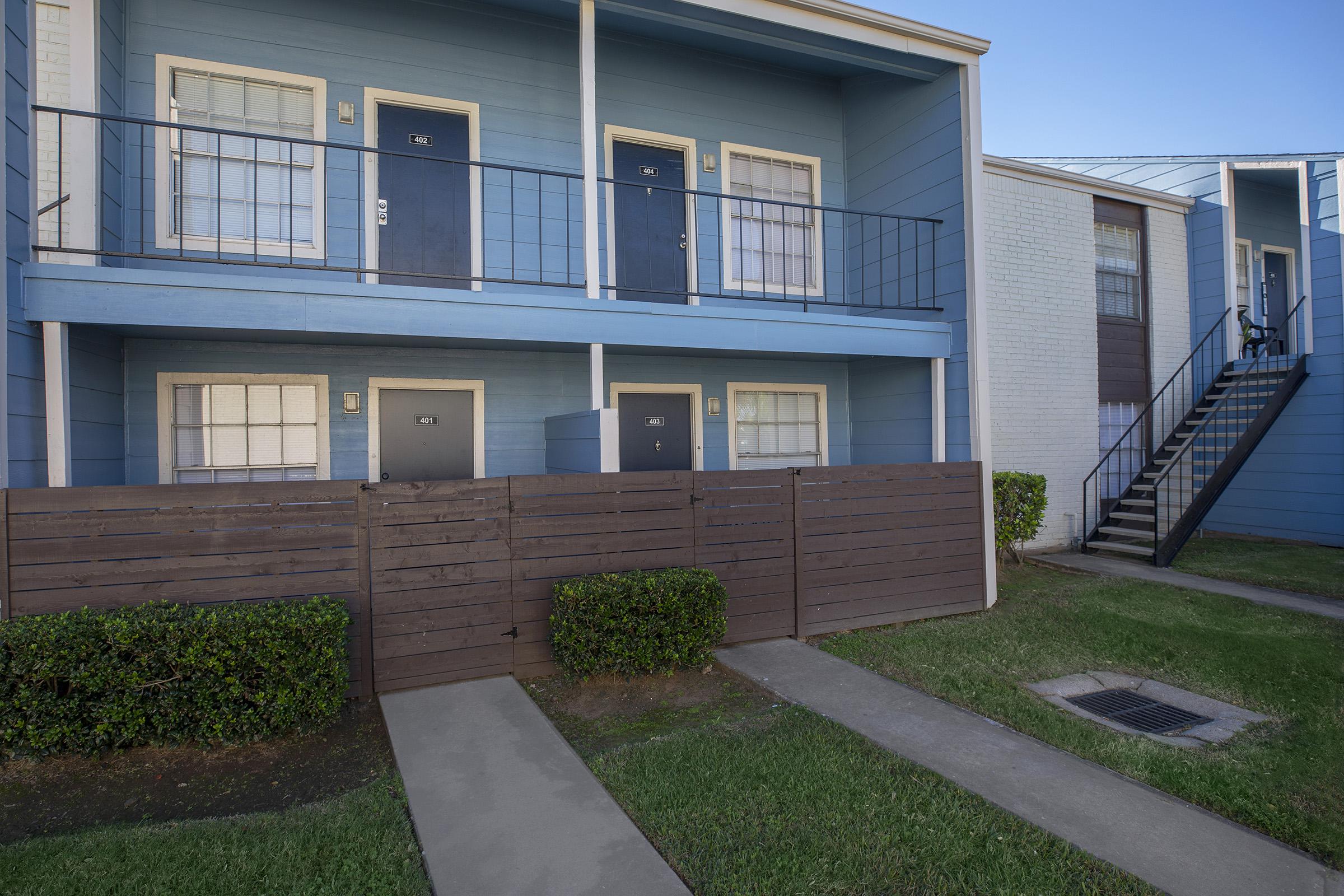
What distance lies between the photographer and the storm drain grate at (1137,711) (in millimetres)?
4645

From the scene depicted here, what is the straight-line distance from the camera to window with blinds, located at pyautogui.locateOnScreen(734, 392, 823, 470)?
344 inches

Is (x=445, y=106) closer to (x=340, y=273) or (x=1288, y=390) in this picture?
(x=340, y=273)

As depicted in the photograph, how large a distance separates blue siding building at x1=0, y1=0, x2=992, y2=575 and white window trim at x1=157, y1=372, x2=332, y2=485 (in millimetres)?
25

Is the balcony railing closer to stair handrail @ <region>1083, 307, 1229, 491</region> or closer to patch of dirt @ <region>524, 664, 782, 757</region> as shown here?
patch of dirt @ <region>524, 664, 782, 757</region>

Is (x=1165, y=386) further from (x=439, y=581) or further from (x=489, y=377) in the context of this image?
(x=439, y=581)

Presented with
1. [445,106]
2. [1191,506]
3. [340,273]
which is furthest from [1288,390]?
[340,273]

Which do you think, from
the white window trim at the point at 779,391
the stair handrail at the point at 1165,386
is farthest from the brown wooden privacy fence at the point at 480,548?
the stair handrail at the point at 1165,386

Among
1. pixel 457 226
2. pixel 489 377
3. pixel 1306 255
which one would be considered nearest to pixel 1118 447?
pixel 1306 255

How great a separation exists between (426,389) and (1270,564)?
10.1 metres

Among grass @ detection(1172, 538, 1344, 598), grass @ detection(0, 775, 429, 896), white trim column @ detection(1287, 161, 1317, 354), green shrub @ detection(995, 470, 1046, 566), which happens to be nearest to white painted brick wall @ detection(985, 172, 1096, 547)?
green shrub @ detection(995, 470, 1046, 566)

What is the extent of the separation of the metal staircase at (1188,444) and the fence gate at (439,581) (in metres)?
8.18

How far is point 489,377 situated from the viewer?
7473 mm

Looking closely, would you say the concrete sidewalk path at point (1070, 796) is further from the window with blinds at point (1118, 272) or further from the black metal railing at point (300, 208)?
the window with blinds at point (1118, 272)

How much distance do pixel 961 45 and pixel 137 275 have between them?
7451mm
